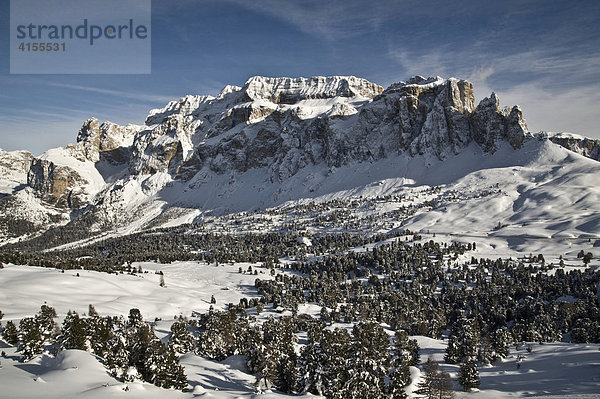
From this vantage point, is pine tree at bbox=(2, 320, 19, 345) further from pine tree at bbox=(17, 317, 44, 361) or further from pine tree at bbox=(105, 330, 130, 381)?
pine tree at bbox=(105, 330, 130, 381)

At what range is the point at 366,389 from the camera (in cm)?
4272

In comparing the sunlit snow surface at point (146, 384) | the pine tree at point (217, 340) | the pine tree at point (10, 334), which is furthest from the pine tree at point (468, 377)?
the pine tree at point (10, 334)

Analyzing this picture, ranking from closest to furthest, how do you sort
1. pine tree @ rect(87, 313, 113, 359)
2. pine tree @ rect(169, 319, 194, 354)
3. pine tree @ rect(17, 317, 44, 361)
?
1. pine tree @ rect(17, 317, 44, 361)
2. pine tree @ rect(87, 313, 113, 359)
3. pine tree @ rect(169, 319, 194, 354)

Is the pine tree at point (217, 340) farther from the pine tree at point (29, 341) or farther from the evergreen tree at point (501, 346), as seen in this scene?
the evergreen tree at point (501, 346)

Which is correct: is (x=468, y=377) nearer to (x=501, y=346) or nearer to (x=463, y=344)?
(x=463, y=344)

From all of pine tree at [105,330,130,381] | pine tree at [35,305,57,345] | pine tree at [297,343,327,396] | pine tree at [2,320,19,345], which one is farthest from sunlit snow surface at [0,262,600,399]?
pine tree at [297,343,327,396]

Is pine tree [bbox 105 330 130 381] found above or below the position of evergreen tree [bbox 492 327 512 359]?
above

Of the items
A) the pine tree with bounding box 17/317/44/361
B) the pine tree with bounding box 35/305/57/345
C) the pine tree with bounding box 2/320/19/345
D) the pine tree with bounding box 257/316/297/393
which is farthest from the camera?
the pine tree with bounding box 2/320/19/345

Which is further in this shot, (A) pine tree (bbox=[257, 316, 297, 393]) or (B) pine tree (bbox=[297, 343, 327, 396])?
(A) pine tree (bbox=[257, 316, 297, 393])

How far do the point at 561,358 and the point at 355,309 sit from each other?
80.3m

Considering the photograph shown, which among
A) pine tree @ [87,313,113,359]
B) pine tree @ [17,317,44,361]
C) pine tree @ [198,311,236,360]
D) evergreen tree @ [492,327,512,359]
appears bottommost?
evergreen tree @ [492,327,512,359]

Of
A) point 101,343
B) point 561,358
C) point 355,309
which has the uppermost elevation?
point 101,343

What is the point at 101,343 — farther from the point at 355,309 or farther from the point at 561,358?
the point at 355,309

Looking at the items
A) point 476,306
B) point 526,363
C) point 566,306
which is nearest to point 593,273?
point 566,306
